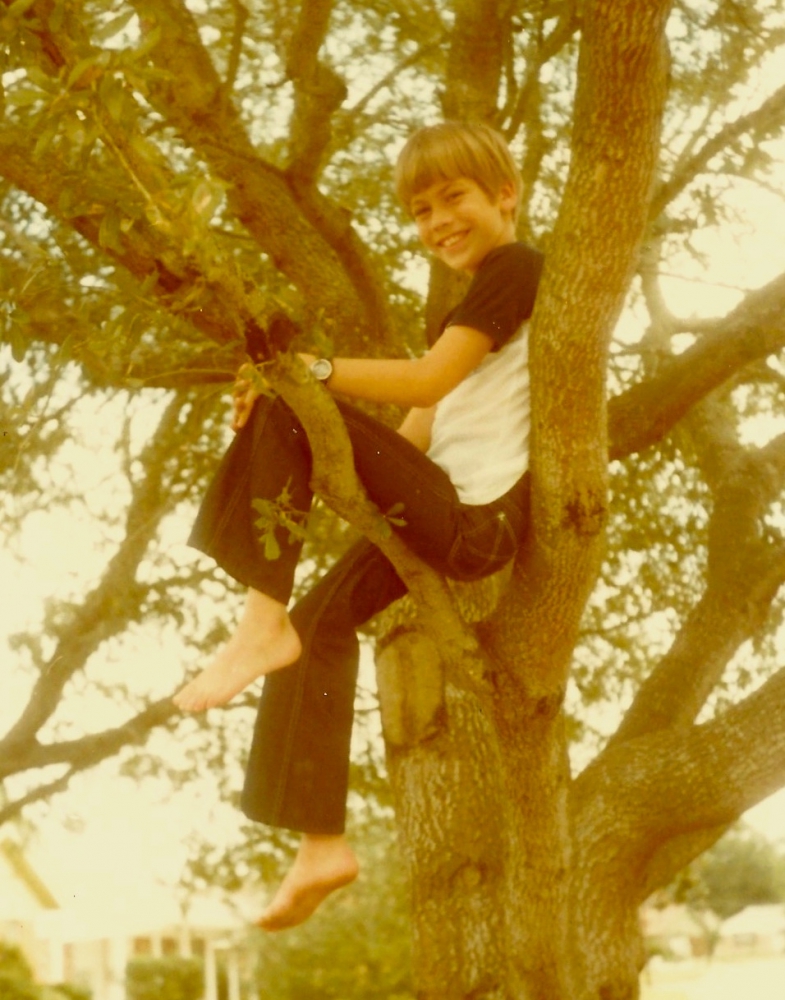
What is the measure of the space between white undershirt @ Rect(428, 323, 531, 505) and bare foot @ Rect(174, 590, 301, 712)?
615mm

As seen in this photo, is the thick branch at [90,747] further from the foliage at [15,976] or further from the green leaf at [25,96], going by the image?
the foliage at [15,976]

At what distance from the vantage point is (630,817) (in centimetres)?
602

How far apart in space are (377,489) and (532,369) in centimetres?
51

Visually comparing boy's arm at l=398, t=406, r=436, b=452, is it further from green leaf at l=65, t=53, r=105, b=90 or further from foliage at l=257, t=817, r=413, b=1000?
foliage at l=257, t=817, r=413, b=1000

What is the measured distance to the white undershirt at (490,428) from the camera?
4.25 meters

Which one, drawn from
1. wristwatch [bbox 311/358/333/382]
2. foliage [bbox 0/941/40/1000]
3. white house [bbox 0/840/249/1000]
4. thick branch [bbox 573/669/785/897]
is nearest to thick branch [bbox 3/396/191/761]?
thick branch [bbox 573/669/785/897]

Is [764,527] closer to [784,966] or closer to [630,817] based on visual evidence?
[630,817]

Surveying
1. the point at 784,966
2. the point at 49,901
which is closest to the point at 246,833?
the point at 49,901

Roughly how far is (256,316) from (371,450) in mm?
891

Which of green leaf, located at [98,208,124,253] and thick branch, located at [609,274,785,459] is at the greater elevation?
thick branch, located at [609,274,785,459]

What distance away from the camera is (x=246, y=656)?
13.5 ft

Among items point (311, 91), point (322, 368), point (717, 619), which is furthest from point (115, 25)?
point (717, 619)

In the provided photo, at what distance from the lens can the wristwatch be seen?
3.85 m

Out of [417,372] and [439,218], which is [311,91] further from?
[417,372]
